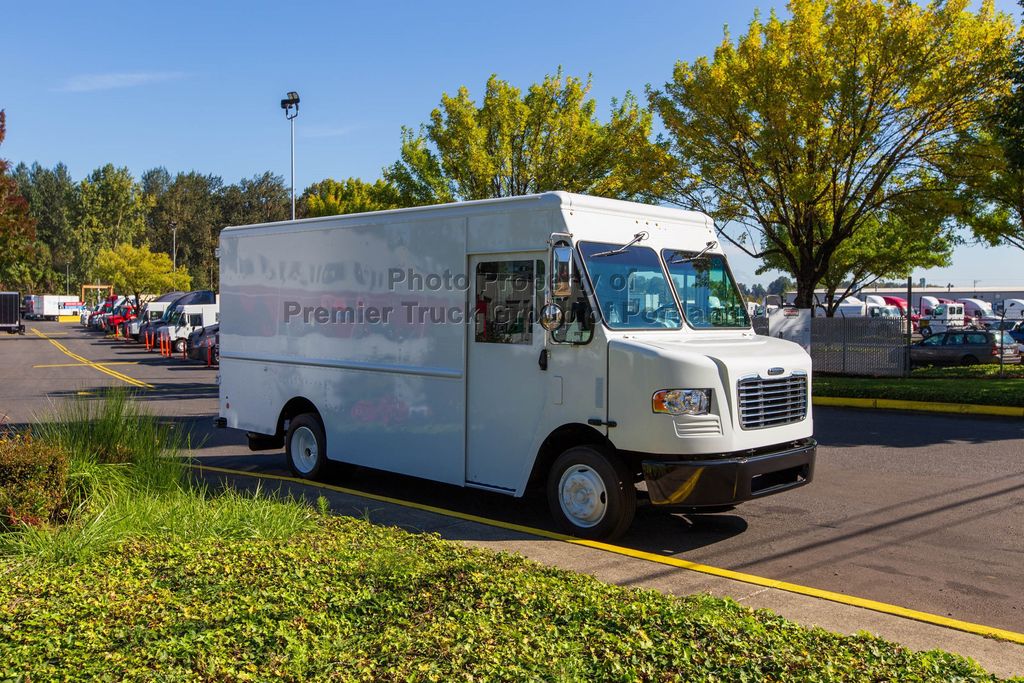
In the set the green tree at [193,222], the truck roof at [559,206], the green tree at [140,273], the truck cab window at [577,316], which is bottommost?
the truck cab window at [577,316]

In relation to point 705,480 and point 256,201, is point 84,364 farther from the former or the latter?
point 256,201

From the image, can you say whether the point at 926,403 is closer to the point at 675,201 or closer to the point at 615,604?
the point at 675,201

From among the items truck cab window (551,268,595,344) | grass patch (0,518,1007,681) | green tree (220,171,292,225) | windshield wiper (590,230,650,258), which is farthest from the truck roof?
green tree (220,171,292,225)

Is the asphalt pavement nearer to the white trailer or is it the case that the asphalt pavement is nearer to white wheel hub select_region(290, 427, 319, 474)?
white wheel hub select_region(290, 427, 319, 474)

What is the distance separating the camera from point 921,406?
15.9 m

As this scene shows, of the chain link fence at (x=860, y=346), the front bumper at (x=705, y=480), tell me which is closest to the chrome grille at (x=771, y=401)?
the front bumper at (x=705, y=480)

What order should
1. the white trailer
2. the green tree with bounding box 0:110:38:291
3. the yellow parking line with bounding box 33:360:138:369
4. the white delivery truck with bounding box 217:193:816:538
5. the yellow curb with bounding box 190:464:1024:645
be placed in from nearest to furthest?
the yellow curb with bounding box 190:464:1024:645 < the white delivery truck with bounding box 217:193:816:538 < the yellow parking line with bounding box 33:360:138:369 < the green tree with bounding box 0:110:38:291 < the white trailer

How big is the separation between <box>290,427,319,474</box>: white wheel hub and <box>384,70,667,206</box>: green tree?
14.4 m

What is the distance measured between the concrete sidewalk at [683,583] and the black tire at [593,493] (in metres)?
0.22

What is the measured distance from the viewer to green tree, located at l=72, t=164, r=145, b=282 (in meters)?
103

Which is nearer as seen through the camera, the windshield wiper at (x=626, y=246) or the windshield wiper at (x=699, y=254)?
the windshield wiper at (x=626, y=246)

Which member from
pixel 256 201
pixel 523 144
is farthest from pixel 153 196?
pixel 523 144

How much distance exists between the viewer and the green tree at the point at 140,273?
60.7 meters

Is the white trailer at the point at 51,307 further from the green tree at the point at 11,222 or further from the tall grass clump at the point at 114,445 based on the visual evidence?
the tall grass clump at the point at 114,445
